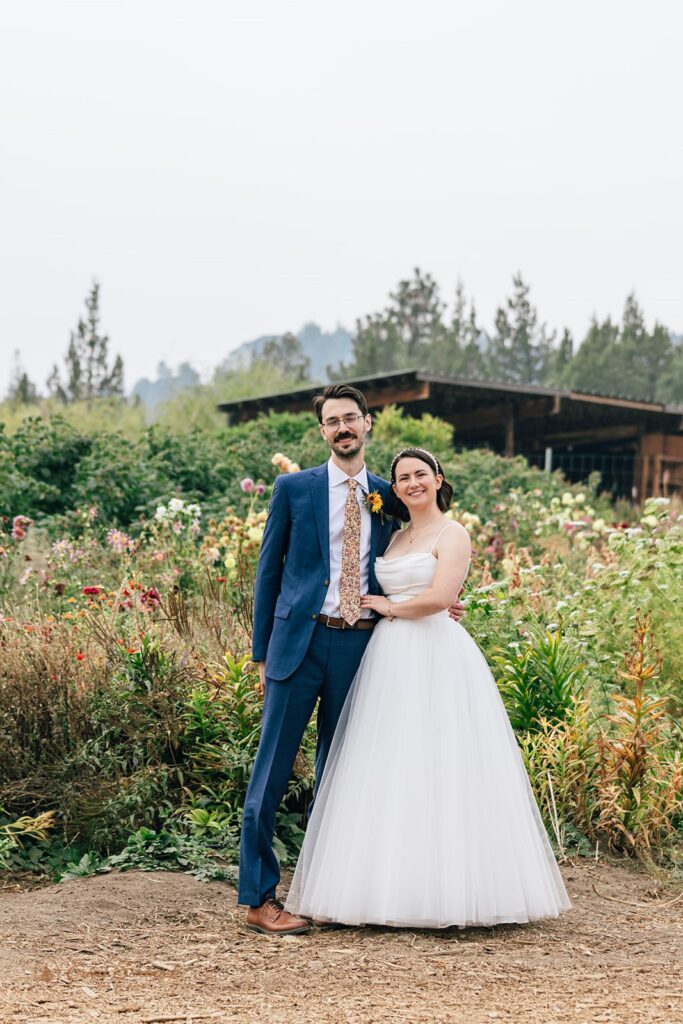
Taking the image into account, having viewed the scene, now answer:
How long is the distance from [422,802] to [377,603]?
2.65 ft

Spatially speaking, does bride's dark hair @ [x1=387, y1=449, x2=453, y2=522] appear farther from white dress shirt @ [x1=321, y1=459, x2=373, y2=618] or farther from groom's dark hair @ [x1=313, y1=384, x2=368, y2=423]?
groom's dark hair @ [x1=313, y1=384, x2=368, y2=423]

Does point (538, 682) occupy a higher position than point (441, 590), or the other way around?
point (441, 590)

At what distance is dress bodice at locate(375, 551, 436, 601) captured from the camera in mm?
4648

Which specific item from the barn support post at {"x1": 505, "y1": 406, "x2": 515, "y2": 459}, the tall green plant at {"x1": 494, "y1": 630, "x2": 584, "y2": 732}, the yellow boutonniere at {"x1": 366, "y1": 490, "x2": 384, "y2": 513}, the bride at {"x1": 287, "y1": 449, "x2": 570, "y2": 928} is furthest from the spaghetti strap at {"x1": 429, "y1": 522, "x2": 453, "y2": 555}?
the barn support post at {"x1": 505, "y1": 406, "x2": 515, "y2": 459}

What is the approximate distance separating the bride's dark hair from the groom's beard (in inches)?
7.6

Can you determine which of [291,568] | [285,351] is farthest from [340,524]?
[285,351]

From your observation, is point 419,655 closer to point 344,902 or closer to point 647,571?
point 344,902

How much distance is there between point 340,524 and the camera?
475cm

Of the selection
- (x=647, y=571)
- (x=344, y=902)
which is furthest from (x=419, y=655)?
(x=647, y=571)

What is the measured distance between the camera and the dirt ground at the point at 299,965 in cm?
359

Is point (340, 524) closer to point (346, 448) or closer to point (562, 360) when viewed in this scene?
point (346, 448)

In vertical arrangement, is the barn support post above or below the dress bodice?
above

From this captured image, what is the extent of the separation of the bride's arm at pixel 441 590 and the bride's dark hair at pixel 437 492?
12.0 inches

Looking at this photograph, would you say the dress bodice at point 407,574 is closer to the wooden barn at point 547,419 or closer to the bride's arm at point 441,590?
the bride's arm at point 441,590
